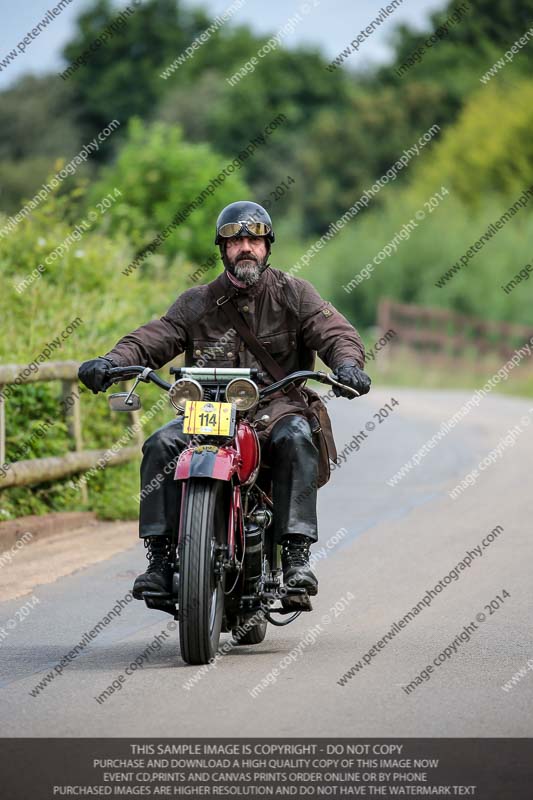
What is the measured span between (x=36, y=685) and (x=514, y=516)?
704 centimetres

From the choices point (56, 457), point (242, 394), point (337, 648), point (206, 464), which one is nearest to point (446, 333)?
point (56, 457)

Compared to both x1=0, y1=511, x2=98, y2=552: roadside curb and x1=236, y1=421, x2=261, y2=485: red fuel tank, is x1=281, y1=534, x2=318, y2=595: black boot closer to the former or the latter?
x1=236, y1=421, x2=261, y2=485: red fuel tank

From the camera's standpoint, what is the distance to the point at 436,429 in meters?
22.8

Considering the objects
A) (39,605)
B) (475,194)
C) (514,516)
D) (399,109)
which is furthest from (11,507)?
(399,109)

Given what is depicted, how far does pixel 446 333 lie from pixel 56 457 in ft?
112

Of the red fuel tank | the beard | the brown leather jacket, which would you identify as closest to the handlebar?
the red fuel tank

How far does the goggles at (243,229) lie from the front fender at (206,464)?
1.14m

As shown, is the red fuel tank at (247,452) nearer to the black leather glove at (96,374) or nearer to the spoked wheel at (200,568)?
the spoked wheel at (200,568)

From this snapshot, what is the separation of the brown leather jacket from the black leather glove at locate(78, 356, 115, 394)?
25 cm

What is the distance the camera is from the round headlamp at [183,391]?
22.7ft

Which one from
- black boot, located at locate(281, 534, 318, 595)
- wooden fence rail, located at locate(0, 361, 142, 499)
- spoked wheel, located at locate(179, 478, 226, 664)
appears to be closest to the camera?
spoked wheel, located at locate(179, 478, 226, 664)

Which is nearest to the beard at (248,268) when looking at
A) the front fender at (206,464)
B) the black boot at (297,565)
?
the front fender at (206,464)

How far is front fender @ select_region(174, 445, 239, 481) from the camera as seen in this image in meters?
6.73

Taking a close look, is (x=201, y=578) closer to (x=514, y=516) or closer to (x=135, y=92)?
(x=514, y=516)
